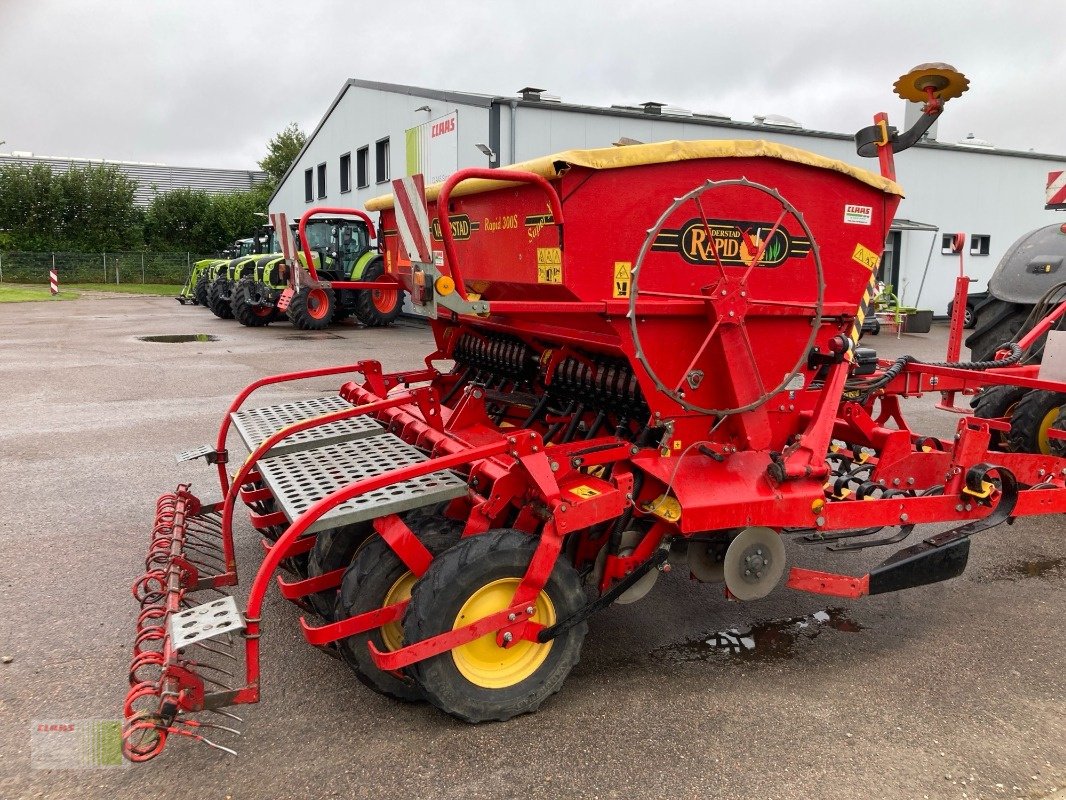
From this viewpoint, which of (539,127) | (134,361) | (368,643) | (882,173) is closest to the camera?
(368,643)

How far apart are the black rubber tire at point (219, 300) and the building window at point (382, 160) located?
15.3 ft

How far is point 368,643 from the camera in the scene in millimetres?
2746

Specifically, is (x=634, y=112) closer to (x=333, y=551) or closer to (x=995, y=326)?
(x=995, y=326)

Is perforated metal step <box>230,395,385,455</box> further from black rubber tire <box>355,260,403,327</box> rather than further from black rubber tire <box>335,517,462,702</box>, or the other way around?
black rubber tire <box>355,260,403,327</box>

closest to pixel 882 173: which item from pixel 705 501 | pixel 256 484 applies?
pixel 705 501

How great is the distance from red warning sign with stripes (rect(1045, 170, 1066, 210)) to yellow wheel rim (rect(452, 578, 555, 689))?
4.92 m

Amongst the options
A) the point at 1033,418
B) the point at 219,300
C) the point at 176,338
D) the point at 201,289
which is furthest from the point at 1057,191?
the point at 201,289

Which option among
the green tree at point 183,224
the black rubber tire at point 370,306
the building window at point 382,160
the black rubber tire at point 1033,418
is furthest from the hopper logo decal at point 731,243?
the green tree at point 183,224

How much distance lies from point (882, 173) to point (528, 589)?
8.91ft

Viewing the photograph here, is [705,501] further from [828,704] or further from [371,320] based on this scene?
[371,320]

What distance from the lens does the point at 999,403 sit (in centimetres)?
523

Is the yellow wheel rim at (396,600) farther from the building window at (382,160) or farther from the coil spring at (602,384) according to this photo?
the building window at (382,160)

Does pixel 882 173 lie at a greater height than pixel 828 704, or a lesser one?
greater

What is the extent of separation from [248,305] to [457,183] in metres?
15.1
